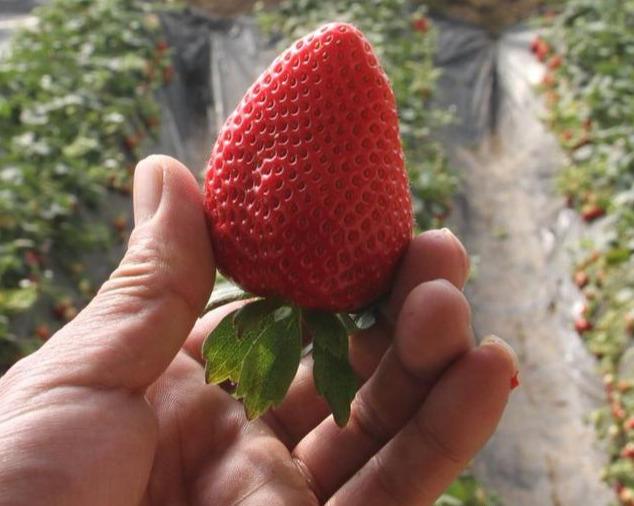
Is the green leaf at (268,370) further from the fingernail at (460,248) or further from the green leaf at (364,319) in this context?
the fingernail at (460,248)

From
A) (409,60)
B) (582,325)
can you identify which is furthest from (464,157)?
(582,325)

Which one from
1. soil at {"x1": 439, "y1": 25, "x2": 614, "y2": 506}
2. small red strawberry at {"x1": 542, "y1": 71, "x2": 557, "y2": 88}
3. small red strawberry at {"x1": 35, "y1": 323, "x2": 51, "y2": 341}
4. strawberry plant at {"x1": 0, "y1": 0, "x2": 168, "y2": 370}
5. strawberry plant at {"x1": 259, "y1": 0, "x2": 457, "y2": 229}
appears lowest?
soil at {"x1": 439, "y1": 25, "x2": 614, "y2": 506}

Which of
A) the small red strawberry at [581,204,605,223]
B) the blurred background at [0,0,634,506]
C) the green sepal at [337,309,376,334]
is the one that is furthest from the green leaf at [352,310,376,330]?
the small red strawberry at [581,204,605,223]

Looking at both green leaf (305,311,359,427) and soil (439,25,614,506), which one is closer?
green leaf (305,311,359,427)

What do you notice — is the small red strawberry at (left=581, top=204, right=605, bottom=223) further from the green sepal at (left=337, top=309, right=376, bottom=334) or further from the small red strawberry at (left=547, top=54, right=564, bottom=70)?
the green sepal at (left=337, top=309, right=376, bottom=334)

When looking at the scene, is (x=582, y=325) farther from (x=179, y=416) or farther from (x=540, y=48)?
(x=540, y=48)

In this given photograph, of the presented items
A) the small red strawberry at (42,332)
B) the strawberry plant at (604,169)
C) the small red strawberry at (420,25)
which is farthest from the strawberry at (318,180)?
the small red strawberry at (420,25)
